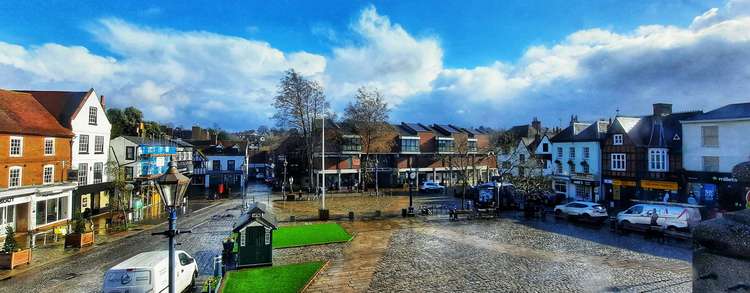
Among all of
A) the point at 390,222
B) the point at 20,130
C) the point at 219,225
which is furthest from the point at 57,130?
the point at 390,222

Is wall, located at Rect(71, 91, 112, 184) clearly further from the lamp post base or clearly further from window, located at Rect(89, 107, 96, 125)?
the lamp post base

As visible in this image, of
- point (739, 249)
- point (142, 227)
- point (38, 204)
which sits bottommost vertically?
point (142, 227)

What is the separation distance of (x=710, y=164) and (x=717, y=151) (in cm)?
112

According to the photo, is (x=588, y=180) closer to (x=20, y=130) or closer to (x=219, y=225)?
(x=219, y=225)

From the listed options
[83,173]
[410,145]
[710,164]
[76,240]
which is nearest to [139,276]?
[76,240]

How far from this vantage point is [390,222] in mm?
26844

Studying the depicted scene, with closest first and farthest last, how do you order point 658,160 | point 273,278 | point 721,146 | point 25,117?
1. point 273,278
2. point 25,117
3. point 721,146
4. point 658,160

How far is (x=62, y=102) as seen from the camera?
29.4 m

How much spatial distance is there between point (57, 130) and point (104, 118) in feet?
18.3

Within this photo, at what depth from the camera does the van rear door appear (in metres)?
11.7

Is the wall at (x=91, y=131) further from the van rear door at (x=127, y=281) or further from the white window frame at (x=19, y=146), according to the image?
the van rear door at (x=127, y=281)

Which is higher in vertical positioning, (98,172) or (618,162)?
(618,162)

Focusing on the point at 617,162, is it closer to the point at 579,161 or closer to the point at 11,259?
the point at 579,161

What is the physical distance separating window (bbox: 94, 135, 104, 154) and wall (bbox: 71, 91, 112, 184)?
0.16 metres
